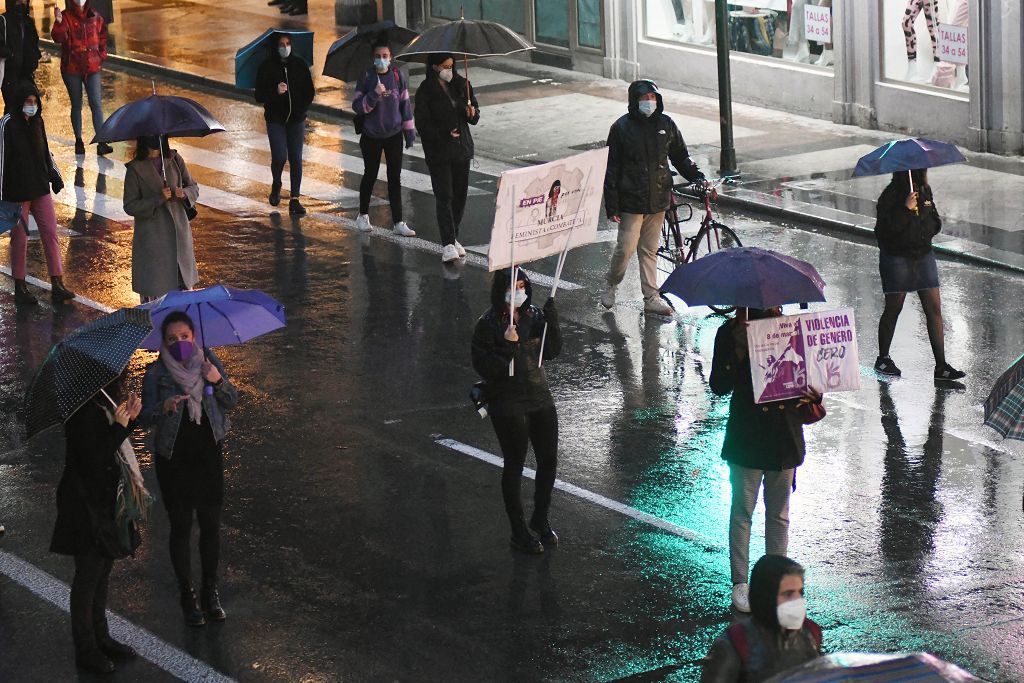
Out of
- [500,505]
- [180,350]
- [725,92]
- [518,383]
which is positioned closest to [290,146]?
[725,92]

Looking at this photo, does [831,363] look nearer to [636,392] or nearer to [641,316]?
[636,392]

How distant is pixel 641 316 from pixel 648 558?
5084 millimetres

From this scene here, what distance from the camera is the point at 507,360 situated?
895cm

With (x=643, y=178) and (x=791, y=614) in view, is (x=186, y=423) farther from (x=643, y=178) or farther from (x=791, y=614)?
(x=643, y=178)

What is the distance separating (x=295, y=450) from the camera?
1100cm

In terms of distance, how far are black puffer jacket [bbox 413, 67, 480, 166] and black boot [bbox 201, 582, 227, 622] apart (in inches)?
307

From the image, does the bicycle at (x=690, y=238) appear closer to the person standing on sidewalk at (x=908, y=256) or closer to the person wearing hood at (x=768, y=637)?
the person standing on sidewalk at (x=908, y=256)

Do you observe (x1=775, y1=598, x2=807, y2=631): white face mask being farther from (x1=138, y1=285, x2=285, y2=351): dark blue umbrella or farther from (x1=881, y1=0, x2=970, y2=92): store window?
(x1=881, y1=0, x2=970, y2=92): store window

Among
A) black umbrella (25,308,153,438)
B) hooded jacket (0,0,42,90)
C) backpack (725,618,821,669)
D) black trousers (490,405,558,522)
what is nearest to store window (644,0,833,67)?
hooded jacket (0,0,42,90)

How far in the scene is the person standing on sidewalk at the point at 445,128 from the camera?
15594 mm

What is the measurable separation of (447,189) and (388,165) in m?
1.31

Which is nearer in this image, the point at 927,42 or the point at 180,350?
the point at 180,350

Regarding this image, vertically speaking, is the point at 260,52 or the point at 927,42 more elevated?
the point at 260,52

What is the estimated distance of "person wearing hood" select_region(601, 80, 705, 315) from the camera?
13.6 m
